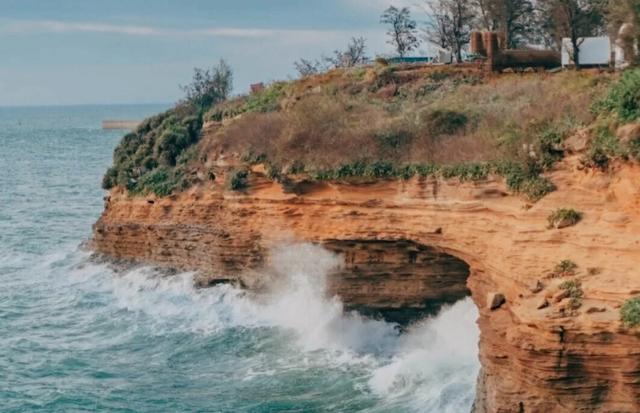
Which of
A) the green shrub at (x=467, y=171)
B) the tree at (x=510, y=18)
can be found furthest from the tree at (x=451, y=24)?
the green shrub at (x=467, y=171)

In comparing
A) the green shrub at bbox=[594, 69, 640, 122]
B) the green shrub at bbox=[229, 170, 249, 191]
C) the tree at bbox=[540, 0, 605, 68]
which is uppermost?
the tree at bbox=[540, 0, 605, 68]

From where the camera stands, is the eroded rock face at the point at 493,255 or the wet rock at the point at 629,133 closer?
the eroded rock face at the point at 493,255

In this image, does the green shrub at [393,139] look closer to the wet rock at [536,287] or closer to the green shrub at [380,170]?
the green shrub at [380,170]

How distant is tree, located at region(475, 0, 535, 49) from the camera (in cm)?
3953

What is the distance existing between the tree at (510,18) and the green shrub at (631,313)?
2443 cm

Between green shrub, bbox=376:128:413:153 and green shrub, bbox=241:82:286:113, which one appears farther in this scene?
green shrub, bbox=241:82:286:113

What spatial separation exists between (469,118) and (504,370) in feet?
27.1

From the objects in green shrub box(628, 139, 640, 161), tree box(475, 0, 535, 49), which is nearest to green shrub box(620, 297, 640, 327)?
green shrub box(628, 139, 640, 161)

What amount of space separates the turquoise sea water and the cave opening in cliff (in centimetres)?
34

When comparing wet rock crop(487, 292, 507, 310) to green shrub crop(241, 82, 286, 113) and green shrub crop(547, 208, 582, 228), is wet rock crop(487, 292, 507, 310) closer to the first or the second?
green shrub crop(547, 208, 582, 228)

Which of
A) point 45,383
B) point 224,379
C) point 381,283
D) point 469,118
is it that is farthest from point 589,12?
point 45,383

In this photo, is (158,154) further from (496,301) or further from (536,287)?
(536,287)

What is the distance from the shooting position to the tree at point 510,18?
3953 cm

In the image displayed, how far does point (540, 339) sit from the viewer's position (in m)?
16.9
